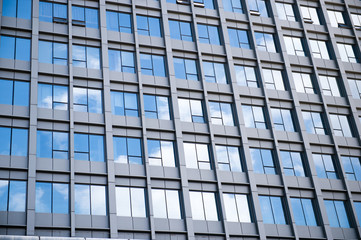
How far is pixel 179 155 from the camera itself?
36844mm

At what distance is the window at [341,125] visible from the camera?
138 feet

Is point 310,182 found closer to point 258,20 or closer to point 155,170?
→ point 155,170

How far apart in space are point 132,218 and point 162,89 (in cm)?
1003

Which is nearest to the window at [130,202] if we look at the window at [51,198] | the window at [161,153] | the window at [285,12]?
the window at [161,153]

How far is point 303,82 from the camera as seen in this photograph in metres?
43.5

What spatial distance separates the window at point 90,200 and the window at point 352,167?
18.1 m

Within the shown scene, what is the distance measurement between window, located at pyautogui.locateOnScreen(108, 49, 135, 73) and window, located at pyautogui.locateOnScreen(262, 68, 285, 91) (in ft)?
34.4

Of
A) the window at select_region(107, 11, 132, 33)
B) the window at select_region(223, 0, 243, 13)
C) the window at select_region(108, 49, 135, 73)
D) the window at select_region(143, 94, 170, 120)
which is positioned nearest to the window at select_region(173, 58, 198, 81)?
the window at select_region(143, 94, 170, 120)

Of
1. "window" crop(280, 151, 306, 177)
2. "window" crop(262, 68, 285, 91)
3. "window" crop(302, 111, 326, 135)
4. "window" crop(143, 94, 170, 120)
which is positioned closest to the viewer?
"window" crop(143, 94, 170, 120)

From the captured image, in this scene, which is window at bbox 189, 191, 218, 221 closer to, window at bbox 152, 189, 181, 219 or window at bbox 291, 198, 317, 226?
window at bbox 152, 189, 181, 219

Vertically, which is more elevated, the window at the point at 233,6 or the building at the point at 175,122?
the window at the point at 233,6

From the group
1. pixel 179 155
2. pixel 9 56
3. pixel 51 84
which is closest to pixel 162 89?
pixel 179 155

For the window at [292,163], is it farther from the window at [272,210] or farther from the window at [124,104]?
the window at [124,104]

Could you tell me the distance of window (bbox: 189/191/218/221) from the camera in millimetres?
35612
